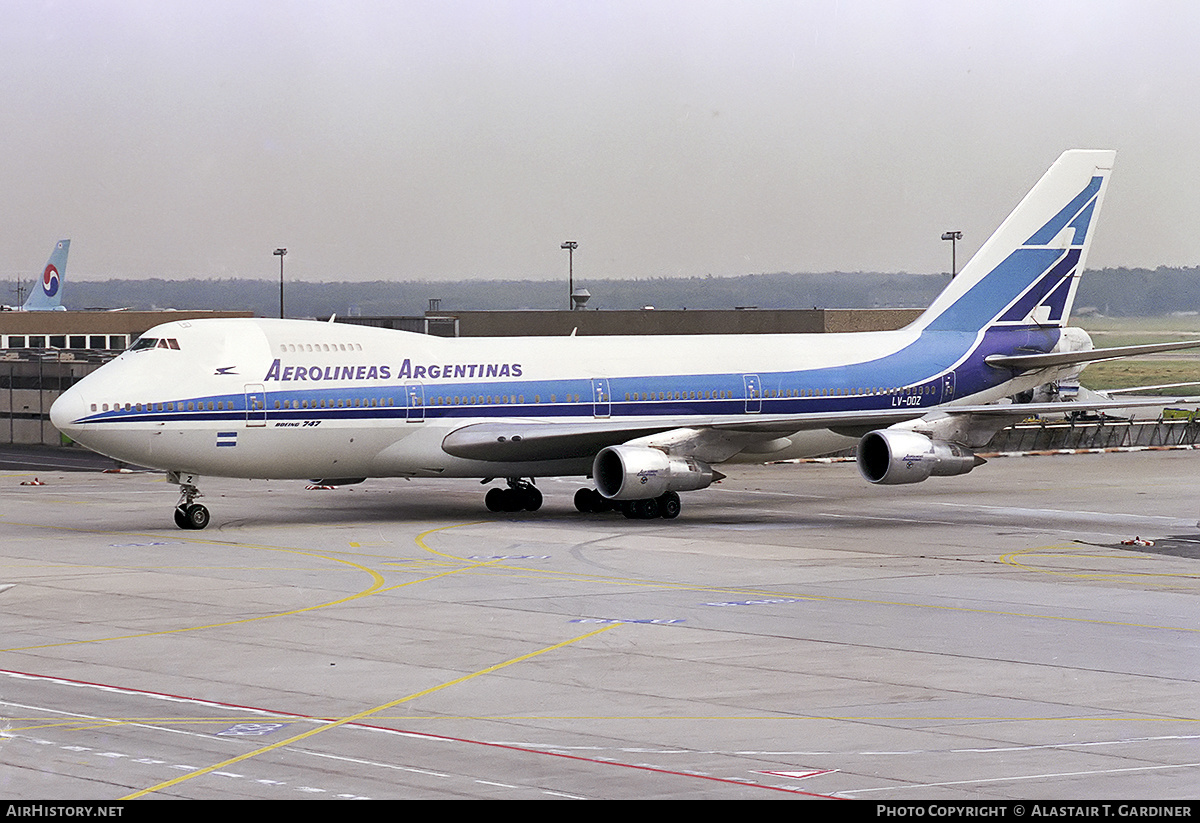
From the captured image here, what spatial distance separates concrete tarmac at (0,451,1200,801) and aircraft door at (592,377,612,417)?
8.34ft

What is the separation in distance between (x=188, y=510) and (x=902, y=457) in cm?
1638

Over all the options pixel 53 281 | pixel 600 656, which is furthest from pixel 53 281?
pixel 600 656

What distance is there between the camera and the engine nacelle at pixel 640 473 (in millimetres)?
36906

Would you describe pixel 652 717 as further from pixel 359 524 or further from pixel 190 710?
pixel 359 524

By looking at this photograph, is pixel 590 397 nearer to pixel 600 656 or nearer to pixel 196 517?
pixel 196 517

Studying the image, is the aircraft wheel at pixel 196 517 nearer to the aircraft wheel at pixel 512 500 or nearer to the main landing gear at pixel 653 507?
the aircraft wheel at pixel 512 500

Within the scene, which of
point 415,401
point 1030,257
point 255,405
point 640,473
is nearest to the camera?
point 255,405

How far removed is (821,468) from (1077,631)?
33281 mm

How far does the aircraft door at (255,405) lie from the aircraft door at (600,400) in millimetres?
8176

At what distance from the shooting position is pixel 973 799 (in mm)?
13672

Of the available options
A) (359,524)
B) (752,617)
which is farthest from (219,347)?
(752,617)

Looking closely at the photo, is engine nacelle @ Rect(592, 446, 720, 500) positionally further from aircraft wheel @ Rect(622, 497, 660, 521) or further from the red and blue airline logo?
the red and blue airline logo

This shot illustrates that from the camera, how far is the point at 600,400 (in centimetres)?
3994

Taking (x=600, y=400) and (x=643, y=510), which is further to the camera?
(x=600, y=400)
